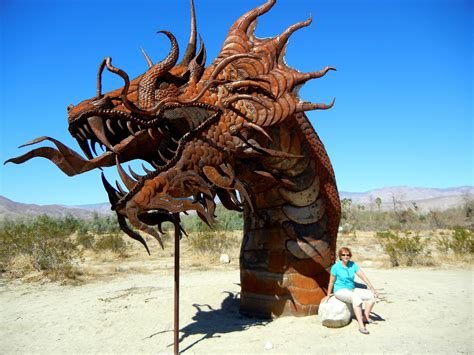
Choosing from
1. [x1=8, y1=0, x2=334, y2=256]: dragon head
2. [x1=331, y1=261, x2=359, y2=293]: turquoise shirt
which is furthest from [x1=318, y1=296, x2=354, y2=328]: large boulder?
[x1=8, y1=0, x2=334, y2=256]: dragon head

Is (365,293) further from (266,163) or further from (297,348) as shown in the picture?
(266,163)

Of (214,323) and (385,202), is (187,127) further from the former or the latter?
(385,202)

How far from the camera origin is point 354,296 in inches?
198

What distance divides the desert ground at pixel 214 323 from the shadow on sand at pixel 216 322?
0.01 meters

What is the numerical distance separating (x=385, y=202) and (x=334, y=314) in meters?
125

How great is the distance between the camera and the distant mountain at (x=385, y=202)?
9197cm

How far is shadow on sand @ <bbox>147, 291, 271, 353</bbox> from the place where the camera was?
5.13 metres

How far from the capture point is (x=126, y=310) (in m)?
6.48

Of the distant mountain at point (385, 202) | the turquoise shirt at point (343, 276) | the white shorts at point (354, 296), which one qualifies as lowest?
the white shorts at point (354, 296)

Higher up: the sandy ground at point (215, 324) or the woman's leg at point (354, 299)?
the woman's leg at point (354, 299)

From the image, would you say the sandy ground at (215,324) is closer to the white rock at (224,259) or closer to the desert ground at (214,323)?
the desert ground at (214,323)

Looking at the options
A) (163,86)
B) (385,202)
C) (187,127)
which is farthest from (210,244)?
(385,202)

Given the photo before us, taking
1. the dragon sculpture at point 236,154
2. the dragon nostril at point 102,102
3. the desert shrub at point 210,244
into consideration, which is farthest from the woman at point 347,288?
the desert shrub at point 210,244

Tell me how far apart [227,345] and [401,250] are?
8.50 meters
